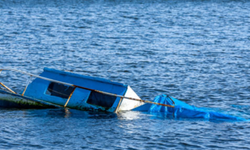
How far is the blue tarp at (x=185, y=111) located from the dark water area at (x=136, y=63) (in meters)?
0.68

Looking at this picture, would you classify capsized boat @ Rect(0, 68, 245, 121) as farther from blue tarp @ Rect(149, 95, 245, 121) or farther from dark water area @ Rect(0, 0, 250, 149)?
dark water area @ Rect(0, 0, 250, 149)

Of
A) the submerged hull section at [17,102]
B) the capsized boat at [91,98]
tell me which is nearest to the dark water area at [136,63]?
the submerged hull section at [17,102]

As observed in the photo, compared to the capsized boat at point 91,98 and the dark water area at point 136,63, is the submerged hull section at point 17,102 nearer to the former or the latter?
the capsized boat at point 91,98

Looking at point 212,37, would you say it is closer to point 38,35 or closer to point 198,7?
point 38,35

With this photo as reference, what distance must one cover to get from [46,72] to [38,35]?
30.5m

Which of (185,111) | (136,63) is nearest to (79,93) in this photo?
(185,111)

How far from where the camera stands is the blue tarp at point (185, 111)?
95.1 feet

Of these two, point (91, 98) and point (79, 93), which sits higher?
point (79, 93)

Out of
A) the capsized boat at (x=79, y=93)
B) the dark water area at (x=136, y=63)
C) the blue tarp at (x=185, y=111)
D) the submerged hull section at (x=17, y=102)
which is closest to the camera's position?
the dark water area at (x=136, y=63)

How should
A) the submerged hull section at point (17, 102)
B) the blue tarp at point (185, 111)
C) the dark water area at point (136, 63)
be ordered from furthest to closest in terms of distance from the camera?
the submerged hull section at point (17, 102)
the blue tarp at point (185, 111)
the dark water area at point (136, 63)

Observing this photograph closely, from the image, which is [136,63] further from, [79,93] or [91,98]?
[79,93]

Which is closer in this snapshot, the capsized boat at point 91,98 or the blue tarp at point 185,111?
the blue tarp at point 185,111

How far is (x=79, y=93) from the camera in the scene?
1235 inches

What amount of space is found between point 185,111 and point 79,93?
7.88 m
